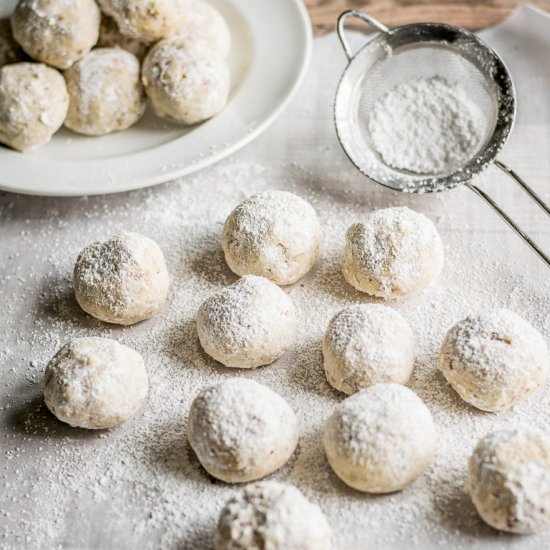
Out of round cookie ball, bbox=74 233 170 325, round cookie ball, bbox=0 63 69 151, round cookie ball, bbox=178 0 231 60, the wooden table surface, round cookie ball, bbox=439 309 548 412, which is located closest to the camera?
round cookie ball, bbox=439 309 548 412

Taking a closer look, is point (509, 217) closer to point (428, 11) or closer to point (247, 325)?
point (247, 325)

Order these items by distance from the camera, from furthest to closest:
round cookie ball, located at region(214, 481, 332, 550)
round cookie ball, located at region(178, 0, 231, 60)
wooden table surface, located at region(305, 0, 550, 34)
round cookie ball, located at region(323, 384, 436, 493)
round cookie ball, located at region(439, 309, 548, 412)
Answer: wooden table surface, located at region(305, 0, 550, 34) → round cookie ball, located at region(178, 0, 231, 60) → round cookie ball, located at region(439, 309, 548, 412) → round cookie ball, located at region(323, 384, 436, 493) → round cookie ball, located at region(214, 481, 332, 550)

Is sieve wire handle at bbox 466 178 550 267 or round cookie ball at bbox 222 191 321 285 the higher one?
sieve wire handle at bbox 466 178 550 267

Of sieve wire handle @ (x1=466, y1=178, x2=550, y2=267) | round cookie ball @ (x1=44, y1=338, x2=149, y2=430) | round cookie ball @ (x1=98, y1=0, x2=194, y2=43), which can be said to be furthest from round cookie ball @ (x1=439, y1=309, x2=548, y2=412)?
round cookie ball @ (x1=98, y1=0, x2=194, y2=43)

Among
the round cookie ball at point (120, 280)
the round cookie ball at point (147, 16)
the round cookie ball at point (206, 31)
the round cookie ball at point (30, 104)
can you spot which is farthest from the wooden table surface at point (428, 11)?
the round cookie ball at point (120, 280)

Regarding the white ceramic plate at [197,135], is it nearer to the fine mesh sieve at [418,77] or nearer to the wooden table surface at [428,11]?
the fine mesh sieve at [418,77]

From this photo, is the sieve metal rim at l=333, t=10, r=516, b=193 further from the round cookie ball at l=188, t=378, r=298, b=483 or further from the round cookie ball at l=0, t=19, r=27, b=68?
the round cookie ball at l=0, t=19, r=27, b=68

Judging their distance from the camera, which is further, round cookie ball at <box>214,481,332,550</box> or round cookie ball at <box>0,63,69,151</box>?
round cookie ball at <box>0,63,69,151</box>
